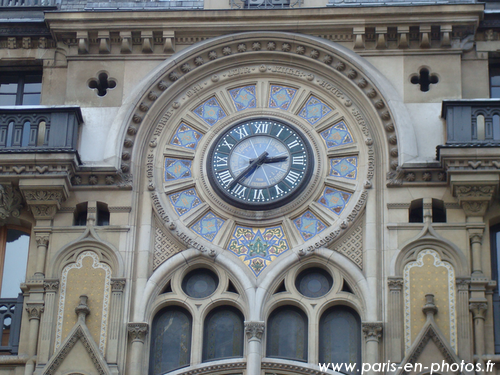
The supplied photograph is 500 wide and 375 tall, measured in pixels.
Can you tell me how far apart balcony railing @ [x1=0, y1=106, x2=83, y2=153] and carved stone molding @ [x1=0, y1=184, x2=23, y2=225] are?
84 cm

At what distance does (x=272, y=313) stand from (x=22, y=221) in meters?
5.09

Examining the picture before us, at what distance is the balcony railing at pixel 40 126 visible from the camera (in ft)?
87.8

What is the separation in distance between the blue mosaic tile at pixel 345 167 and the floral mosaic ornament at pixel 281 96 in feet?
5.08

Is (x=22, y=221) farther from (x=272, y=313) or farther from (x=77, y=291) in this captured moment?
(x=272, y=313)

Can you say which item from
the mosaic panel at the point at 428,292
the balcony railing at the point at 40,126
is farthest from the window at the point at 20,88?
the mosaic panel at the point at 428,292

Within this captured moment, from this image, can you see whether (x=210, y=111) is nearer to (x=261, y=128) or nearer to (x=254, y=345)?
(x=261, y=128)

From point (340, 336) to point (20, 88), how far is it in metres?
8.43

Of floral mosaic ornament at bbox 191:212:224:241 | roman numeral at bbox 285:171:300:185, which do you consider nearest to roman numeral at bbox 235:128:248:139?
roman numeral at bbox 285:171:300:185

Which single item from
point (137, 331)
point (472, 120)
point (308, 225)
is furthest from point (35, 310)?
point (472, 120)

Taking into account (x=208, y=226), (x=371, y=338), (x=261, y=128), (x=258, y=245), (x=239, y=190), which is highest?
(x=261, y=128)

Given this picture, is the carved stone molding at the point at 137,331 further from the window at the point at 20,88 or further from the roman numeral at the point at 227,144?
the window at the point at 20,88

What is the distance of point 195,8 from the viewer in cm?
2825

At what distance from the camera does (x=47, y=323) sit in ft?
83.6

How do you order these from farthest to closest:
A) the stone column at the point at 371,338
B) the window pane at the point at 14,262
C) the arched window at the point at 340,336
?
the window pane at the point at 14,262
the arched window at the point at 340,336
the stone column at the point at 371,338
